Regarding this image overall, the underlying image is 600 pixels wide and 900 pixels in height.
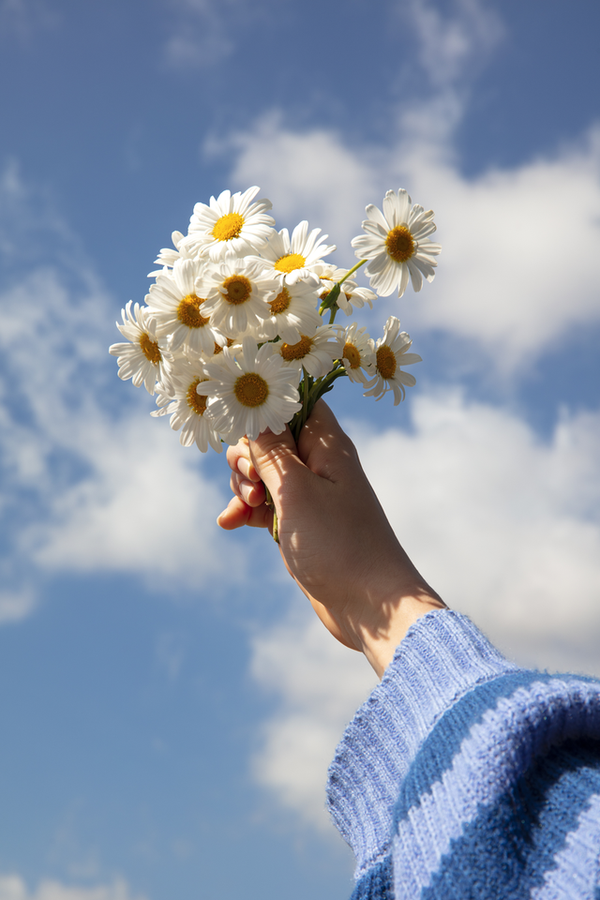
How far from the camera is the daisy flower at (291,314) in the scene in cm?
143

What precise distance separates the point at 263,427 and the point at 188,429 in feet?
0.70

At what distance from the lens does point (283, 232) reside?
1555 millimetres

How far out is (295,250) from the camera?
1564mm

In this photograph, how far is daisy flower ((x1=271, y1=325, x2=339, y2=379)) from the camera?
1.51 meters

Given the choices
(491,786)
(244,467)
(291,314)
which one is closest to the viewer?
(491,786)

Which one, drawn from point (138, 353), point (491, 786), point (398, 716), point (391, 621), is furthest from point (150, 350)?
point (491, 786)

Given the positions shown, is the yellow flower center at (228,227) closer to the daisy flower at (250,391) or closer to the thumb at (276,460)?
the daisy flower at (250,391)

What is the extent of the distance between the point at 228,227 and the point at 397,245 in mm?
420

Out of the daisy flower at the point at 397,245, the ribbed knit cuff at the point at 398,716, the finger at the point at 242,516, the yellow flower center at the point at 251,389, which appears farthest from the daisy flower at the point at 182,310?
the ribbed knit cuff at the point at 398,716

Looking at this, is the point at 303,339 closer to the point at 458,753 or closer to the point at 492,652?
the point at 492,652

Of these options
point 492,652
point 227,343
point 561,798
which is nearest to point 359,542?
point 492,652

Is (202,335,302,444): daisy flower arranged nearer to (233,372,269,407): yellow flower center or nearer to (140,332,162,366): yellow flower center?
(233,372,269,407): yellow flower center

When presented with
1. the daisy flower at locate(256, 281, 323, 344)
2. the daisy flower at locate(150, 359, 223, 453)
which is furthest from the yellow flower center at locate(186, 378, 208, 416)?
the daisy flower at locate(256, 281, 323, 344)

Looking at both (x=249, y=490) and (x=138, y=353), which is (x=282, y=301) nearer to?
(x=138, y=353)
